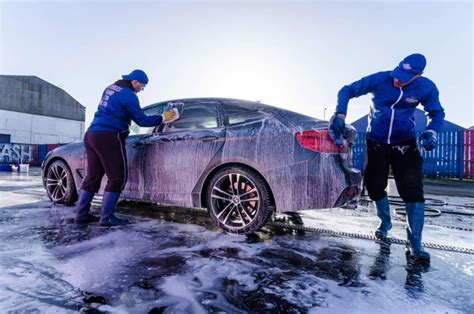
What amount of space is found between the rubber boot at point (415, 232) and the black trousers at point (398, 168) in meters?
0.08

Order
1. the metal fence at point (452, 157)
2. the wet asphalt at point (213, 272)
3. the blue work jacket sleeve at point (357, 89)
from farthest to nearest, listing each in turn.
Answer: the metal fence at point (452, 157) < the blue work jacket sleeve at point (357, 89) < the wet asphalt at point (213, 272)

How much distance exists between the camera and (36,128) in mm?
36344

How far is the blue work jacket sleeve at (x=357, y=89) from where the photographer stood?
Answer: 9.53ft

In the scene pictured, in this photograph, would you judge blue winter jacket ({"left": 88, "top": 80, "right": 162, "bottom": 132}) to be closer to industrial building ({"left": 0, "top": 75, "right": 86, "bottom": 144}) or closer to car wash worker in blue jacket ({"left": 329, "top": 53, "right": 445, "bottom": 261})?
car wash worker in blue jacket ({"left": 329, "top": 53, "right": 445, "bottom": 261})

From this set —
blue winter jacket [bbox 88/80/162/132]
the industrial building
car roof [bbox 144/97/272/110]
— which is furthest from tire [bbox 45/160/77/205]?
the industrial building

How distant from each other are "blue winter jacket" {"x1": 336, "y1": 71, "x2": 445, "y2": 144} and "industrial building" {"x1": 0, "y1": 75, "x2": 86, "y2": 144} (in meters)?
39.2

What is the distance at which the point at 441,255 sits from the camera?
8.82 ft

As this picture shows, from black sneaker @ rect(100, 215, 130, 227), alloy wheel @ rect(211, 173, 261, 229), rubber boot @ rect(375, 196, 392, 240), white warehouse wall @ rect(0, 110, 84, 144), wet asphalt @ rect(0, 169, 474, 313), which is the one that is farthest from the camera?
white warehouse wall @ rect(0, 110, 84, 144)

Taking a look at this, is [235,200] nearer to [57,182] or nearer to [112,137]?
[112,137]

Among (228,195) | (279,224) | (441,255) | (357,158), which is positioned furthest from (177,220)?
(357,158)

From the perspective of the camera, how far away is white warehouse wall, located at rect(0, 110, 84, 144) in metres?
33.5

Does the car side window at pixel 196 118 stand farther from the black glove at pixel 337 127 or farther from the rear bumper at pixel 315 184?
the black glove at pixel 337 127

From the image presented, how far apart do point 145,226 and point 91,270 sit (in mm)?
1305

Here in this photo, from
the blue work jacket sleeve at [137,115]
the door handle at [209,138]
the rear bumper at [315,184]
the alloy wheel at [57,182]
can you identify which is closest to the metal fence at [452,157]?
the rear bumper at [315,184]
